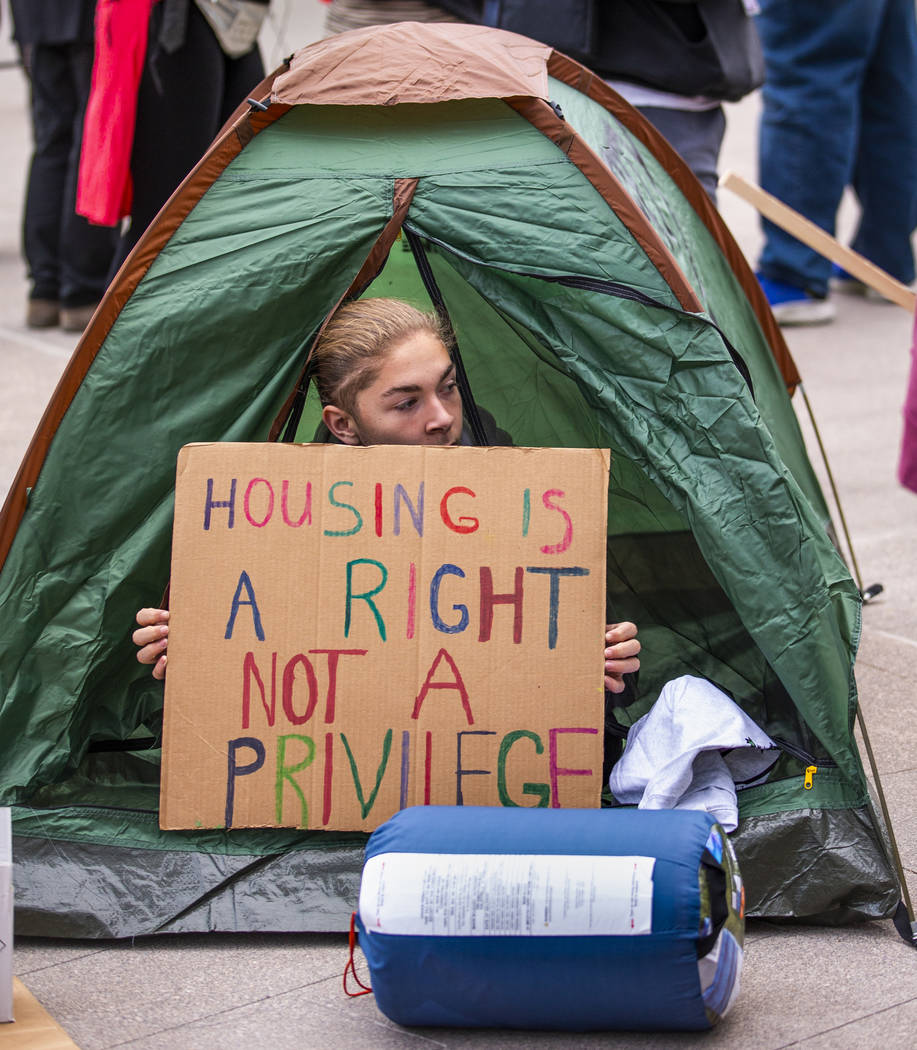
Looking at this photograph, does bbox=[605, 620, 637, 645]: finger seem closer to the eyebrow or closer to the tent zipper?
the tent zipper

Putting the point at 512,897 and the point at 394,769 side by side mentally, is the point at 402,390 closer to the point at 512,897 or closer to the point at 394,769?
the point at 394,769

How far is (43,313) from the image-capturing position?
19.3 ft

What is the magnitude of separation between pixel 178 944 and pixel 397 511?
0.72 meters

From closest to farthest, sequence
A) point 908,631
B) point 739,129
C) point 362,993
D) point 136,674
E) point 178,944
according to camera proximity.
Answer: point 362,993
point 178,944
point 136,674
point 908,631
point 739,129

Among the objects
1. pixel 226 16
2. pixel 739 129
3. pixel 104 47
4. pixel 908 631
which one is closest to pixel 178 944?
pixel 908 631

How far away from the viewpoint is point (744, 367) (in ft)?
8.21

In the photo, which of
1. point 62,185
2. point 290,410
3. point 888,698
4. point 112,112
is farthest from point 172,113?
point 888,698

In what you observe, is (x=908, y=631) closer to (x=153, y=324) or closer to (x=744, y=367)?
(x=744, y=367)

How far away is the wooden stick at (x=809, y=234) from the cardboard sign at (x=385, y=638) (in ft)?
5.12

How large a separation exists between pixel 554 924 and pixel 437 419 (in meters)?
0.97

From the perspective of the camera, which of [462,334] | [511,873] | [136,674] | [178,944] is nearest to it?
[511,873]

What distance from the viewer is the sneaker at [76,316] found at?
5688 millimetres

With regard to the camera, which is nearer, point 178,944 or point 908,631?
point 178,944

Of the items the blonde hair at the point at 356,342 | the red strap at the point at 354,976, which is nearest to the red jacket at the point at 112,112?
the blonde hair at the point at 356,342
